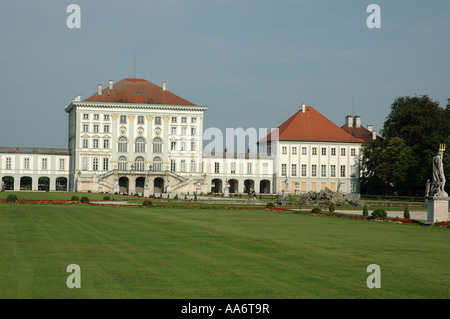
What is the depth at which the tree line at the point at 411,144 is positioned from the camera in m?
63.4

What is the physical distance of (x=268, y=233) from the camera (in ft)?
64.4

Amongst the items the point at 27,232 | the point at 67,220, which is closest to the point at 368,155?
the point at 67,220

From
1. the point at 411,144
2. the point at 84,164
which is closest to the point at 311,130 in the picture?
the point at 411,144

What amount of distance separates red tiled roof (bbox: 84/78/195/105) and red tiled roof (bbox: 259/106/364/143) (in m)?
13.8

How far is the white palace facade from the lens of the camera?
78938mm

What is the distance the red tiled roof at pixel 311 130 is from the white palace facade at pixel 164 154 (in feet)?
0.44

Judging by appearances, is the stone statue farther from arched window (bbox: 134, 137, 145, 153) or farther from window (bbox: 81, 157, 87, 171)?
window (bbox: 81, 157, 87, 171)

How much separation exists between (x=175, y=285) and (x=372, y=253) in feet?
20.2

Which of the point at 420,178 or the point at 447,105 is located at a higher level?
the point at 447,105

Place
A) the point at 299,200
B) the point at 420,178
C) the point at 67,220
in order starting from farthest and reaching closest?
the point at 420,178, the point at 299,200, the point at 67,220

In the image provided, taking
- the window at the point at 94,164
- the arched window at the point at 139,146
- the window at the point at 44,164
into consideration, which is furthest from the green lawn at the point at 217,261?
the window at the point at 44,164

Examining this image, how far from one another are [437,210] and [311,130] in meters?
60.6

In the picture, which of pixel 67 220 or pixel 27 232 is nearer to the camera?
pixel 27 232
